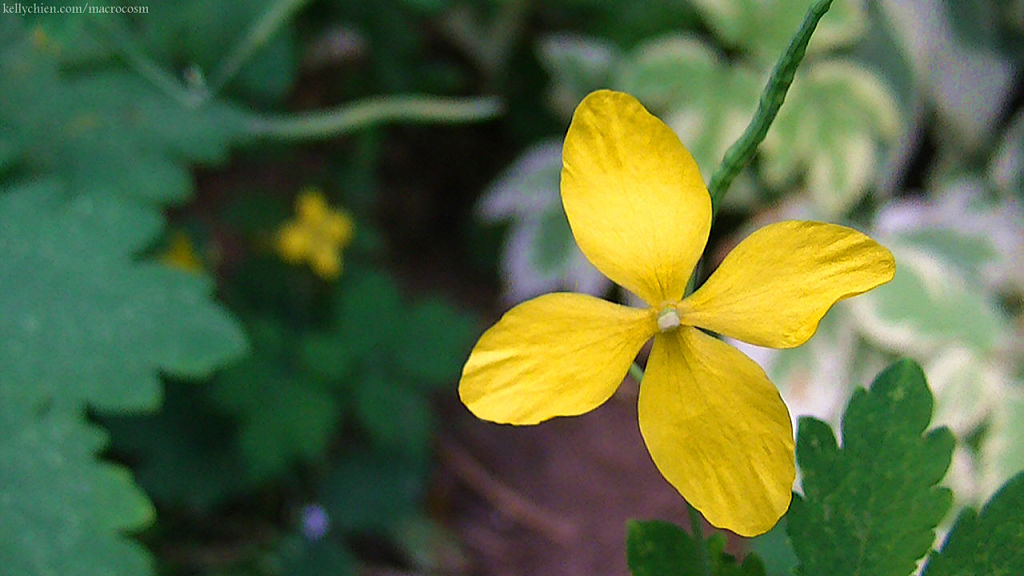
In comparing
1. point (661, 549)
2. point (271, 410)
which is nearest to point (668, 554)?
point (661, 549)

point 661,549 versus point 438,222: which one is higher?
point 438,222

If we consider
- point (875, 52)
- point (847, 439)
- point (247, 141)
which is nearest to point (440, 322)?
point (247, 141)

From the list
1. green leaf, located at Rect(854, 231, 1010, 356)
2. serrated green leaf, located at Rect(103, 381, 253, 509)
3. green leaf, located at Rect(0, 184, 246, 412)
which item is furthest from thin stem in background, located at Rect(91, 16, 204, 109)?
green leaf, located at Rect(854, 231, 1010, 356)

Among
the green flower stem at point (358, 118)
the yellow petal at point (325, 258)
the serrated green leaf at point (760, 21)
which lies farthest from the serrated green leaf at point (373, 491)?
the serrated green leaf at point (760, 21)

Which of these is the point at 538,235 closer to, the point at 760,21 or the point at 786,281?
the point at 760,21

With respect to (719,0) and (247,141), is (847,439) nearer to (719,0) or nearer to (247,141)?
(247,141)

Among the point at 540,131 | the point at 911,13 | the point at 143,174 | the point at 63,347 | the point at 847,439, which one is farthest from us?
the point at 540,131
